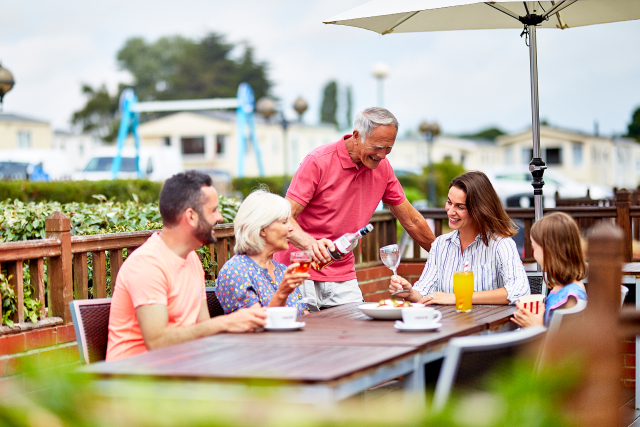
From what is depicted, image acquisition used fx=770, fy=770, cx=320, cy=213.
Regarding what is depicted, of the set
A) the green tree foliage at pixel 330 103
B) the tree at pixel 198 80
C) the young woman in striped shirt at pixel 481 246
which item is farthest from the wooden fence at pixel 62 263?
the green tree foliage at pixel 330 103

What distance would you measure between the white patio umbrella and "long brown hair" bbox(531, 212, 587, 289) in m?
1.87

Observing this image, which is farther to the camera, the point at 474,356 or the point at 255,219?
the point at 255,219

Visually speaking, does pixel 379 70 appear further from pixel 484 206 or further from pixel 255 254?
pixel 255 254

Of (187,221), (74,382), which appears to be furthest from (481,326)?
(74,382)

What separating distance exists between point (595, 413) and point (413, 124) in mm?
85557

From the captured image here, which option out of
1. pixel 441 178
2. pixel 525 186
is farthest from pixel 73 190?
pixel 441 178

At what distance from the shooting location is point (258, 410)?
1160 mm

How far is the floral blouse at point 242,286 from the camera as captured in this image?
11.1ft

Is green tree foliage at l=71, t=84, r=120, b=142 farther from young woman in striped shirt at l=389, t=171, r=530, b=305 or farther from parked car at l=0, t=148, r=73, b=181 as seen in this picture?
young woman in striped shirt at l=389, t=171, r=530, b=305

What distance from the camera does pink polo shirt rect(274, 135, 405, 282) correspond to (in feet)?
Result: 14.3

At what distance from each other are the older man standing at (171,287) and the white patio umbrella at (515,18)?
2052 millimetres

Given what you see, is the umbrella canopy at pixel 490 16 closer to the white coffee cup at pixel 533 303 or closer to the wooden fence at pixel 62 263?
the wooden fence at pixel 62 263

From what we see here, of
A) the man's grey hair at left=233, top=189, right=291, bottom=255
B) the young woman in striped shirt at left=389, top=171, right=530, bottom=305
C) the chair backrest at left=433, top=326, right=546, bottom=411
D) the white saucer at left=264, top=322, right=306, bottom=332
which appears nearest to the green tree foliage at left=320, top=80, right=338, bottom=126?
the young woman in striped shirt at left=389, top=171, right=530, bottom=305

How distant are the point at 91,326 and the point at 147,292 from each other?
35 centimetres
